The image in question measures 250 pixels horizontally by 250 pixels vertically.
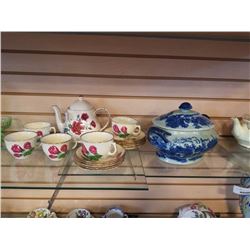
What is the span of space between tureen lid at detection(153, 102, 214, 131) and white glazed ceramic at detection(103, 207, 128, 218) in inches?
16.5

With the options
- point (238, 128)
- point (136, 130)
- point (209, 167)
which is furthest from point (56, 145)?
point (238, 128)

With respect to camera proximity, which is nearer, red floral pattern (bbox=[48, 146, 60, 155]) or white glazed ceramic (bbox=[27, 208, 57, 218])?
red floral pattern (bbox=[48, 146, 60, 155])

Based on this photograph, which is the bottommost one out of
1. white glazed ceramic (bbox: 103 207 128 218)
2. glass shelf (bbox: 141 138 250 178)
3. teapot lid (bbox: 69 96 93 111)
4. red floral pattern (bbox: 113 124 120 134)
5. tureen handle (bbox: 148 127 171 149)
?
white glazed ceramic (bbox: 103 207 128 218)

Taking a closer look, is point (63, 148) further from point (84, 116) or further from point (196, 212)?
point (196, 212)

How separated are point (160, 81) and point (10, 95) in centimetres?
47

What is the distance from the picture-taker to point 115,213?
0.93 meters

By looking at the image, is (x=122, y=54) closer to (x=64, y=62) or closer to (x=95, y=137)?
(x=64, y=62)

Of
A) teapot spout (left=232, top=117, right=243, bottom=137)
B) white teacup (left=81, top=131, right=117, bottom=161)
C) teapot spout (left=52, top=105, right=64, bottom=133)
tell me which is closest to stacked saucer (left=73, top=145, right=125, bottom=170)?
white teacup (left=81, top=131, right=117, bottom=161)

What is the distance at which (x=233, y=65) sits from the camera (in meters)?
0.82

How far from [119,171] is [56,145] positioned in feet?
0.54

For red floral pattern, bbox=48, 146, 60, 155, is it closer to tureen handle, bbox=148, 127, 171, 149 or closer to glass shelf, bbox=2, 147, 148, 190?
glass shelf, bbox=2, 147, 148, 190

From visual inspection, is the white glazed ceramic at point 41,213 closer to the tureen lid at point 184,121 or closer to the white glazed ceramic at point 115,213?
the white glazed ceramic at point 115,213

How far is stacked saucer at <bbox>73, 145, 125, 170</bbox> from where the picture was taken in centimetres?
60

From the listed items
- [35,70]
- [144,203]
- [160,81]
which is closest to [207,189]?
[144,203]
